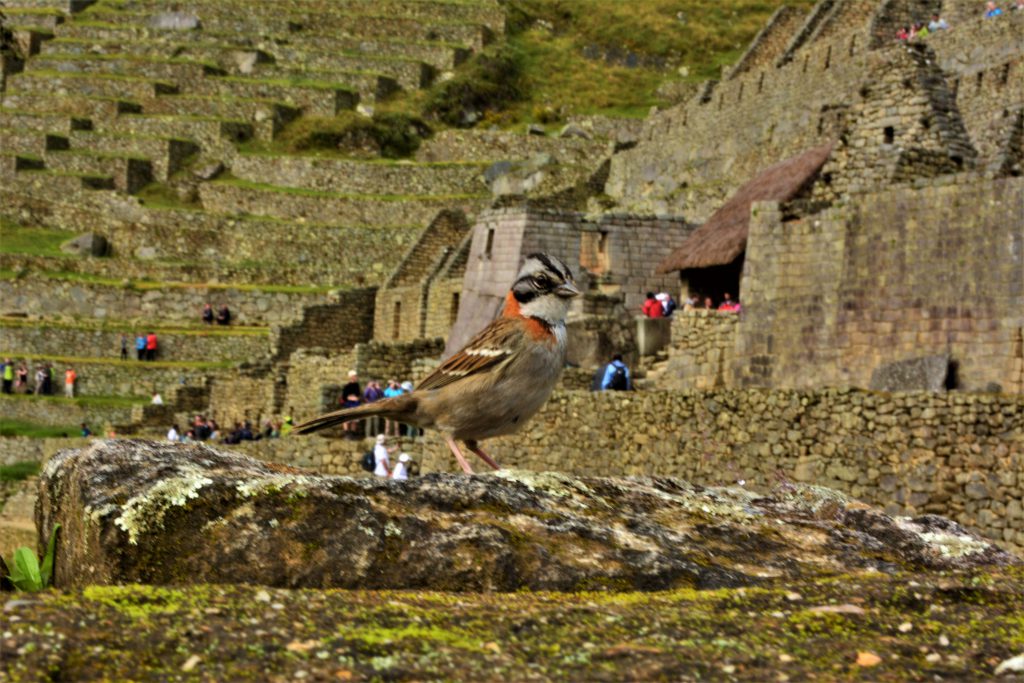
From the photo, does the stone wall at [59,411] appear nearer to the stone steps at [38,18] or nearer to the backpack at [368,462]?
the backpack at [368,462]

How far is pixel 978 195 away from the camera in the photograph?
17.6 meters

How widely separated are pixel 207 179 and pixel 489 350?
56330 mm

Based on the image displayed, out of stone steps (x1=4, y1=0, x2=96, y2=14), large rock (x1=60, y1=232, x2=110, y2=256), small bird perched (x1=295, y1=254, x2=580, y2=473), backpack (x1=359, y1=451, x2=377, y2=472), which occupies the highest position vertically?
stone steps (x1=4, y1=0, x2=96, y2=14)

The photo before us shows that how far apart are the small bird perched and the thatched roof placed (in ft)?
53.8

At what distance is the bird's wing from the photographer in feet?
24.7

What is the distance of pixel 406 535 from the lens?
557 centimetres

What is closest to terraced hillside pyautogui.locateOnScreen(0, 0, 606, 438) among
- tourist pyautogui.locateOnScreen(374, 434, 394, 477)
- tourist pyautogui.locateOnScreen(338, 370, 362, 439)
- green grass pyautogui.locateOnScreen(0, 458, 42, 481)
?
green grass pyautogui.locateOnScreen(0, 458, 42, 481)

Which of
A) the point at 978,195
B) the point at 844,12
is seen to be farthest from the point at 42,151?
the point at 978,195

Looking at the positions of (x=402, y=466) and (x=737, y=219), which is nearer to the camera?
(x=402, y=466)

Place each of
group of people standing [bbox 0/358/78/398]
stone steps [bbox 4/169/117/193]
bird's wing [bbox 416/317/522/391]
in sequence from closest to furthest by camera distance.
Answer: bird's wing [bbox 416/317/522/391], group of people standing [bbox 0/358/78/398], stone steps [bbox 4/169/117/193]

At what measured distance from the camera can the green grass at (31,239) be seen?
55844 millimetres

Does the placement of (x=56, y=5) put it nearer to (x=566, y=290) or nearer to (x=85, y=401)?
(x=85, y=401)

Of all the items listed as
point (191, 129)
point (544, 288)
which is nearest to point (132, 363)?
point (191, 129)

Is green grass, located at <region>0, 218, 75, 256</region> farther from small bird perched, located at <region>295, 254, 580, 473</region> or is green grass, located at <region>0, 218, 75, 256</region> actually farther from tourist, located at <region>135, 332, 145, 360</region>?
small bird perched, located at <region>295, 254, 580, 473</region>
